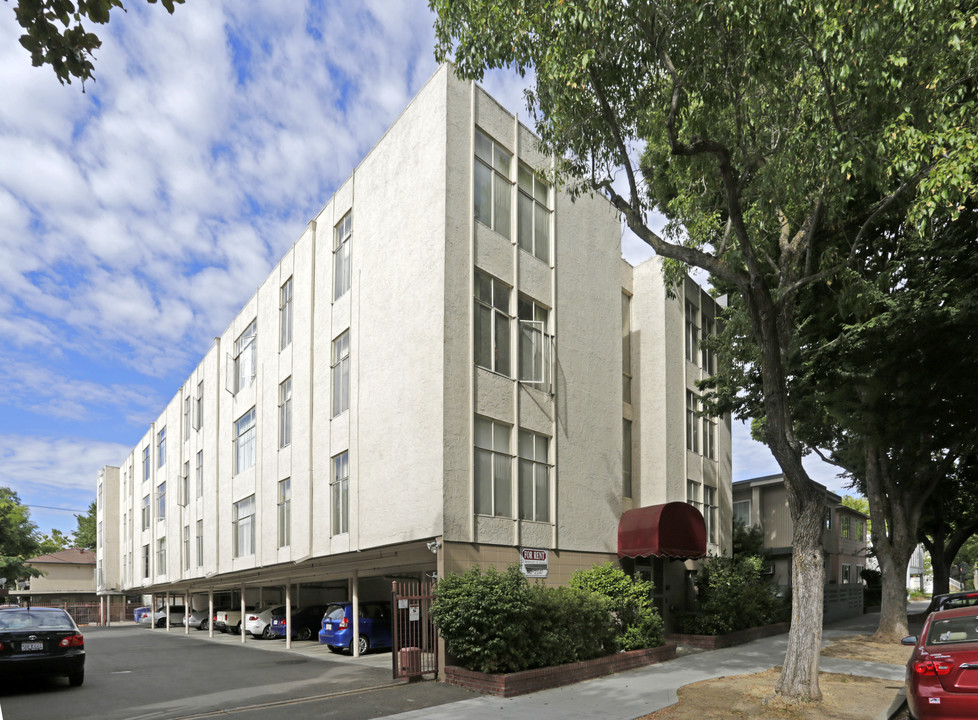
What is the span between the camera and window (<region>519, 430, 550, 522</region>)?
1819 centimetres

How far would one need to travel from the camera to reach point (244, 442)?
29.5 metres

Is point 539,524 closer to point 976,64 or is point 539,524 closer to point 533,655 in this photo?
point 533,655

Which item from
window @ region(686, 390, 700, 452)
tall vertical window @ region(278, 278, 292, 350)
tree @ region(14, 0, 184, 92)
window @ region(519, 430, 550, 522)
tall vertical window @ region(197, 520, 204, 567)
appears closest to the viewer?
tree @ region(14, 0, 184, 92)

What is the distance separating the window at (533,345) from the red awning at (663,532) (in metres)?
4.41

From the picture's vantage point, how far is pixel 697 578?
2405cm

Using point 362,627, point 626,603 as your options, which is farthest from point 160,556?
point 626,603

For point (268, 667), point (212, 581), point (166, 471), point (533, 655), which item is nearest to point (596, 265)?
point (533, 655)

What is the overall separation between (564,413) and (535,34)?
9.26 m

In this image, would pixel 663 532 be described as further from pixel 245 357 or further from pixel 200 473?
pixel 200 473

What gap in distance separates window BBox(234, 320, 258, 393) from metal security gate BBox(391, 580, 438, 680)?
15.2 metres

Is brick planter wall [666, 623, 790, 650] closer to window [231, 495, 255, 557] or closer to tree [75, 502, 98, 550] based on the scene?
window [231, 495, 255, 557]

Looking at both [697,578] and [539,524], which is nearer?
[539,524]

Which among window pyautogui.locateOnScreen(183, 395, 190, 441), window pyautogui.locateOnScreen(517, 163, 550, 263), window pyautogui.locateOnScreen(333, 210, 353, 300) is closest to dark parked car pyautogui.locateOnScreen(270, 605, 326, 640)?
window pyautogui.locateOnScreen(333, 210, 353, 300)

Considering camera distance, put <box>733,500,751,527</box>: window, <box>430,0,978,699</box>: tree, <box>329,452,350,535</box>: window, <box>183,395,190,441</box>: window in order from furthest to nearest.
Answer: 1. <box>183,395,190,441</box>: window
2. <box>733,500,751,527</box>: window
3. <box>329,452,350,535</box>: window
4. <box>430,0,978,699</box>: tree
